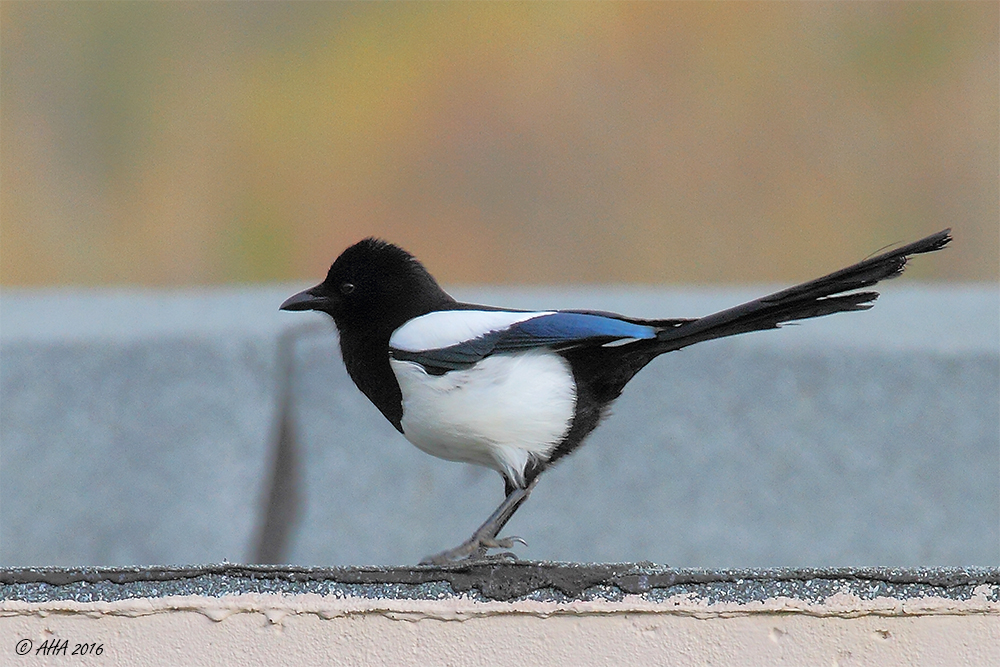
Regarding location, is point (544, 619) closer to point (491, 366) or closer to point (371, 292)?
point (491, 366)

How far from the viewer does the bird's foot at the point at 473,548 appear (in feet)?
4.09

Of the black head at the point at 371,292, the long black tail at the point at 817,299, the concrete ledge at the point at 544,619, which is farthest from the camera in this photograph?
the black head at the point at 371,292

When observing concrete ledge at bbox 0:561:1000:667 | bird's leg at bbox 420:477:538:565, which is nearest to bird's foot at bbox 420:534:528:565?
bird's leg at bbox 420:477:538:565

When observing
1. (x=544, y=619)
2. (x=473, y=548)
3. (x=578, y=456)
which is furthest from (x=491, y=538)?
(x=578, y=456)

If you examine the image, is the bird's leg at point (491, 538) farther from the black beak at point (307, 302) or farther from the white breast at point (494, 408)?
the black beak at point (307, 302)

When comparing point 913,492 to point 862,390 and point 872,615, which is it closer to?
point 862,390

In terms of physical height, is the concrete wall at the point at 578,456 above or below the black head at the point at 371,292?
below

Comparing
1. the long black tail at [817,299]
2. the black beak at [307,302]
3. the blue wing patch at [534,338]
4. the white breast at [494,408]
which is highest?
the long black tail at [817,299]

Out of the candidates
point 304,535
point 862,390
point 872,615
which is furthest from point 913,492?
point 872,615

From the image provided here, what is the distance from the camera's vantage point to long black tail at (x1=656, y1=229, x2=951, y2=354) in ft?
3.77

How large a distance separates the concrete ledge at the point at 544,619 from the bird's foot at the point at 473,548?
0.16 meters

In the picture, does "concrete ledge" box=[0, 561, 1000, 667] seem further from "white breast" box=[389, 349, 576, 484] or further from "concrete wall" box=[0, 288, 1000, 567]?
"concrete wall" box=[0, 288, 1000, 567]

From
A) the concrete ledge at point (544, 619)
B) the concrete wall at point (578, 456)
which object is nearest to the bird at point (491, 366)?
the concrete ledge at point (544, 619)

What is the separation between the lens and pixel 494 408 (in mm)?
1291
